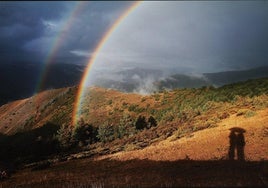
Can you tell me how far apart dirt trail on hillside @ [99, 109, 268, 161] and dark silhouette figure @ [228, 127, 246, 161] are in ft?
0.70

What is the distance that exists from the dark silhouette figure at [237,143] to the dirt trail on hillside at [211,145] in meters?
0.21

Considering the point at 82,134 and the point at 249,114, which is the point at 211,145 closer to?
the point at 249,114

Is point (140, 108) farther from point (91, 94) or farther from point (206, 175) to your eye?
point (206, 175)

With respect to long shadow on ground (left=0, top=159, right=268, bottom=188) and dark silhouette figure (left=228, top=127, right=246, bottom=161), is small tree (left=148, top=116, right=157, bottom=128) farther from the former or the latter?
long shadow on ground (left=0, top=159, right=268, bottom=188)

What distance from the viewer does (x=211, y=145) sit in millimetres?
22484

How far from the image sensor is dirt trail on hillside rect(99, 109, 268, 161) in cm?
2056

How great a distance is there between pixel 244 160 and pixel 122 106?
35132 millimetres

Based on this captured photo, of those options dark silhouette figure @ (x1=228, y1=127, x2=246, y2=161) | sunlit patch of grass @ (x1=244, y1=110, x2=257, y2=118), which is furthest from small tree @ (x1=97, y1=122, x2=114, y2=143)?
dark silhouette figure @ (x1=228, y1=127, x2=246, y2=161)

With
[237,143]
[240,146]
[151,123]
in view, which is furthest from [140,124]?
[240,146]

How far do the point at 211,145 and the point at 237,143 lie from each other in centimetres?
147

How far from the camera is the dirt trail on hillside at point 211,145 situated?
20556mm

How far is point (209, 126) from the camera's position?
2844cm

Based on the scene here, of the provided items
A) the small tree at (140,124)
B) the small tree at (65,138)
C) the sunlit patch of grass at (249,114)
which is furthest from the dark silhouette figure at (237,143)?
the small tree at (65,138)

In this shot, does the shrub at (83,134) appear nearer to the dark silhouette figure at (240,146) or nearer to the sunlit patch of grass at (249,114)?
the sunlit patch of grass at (249,114)
